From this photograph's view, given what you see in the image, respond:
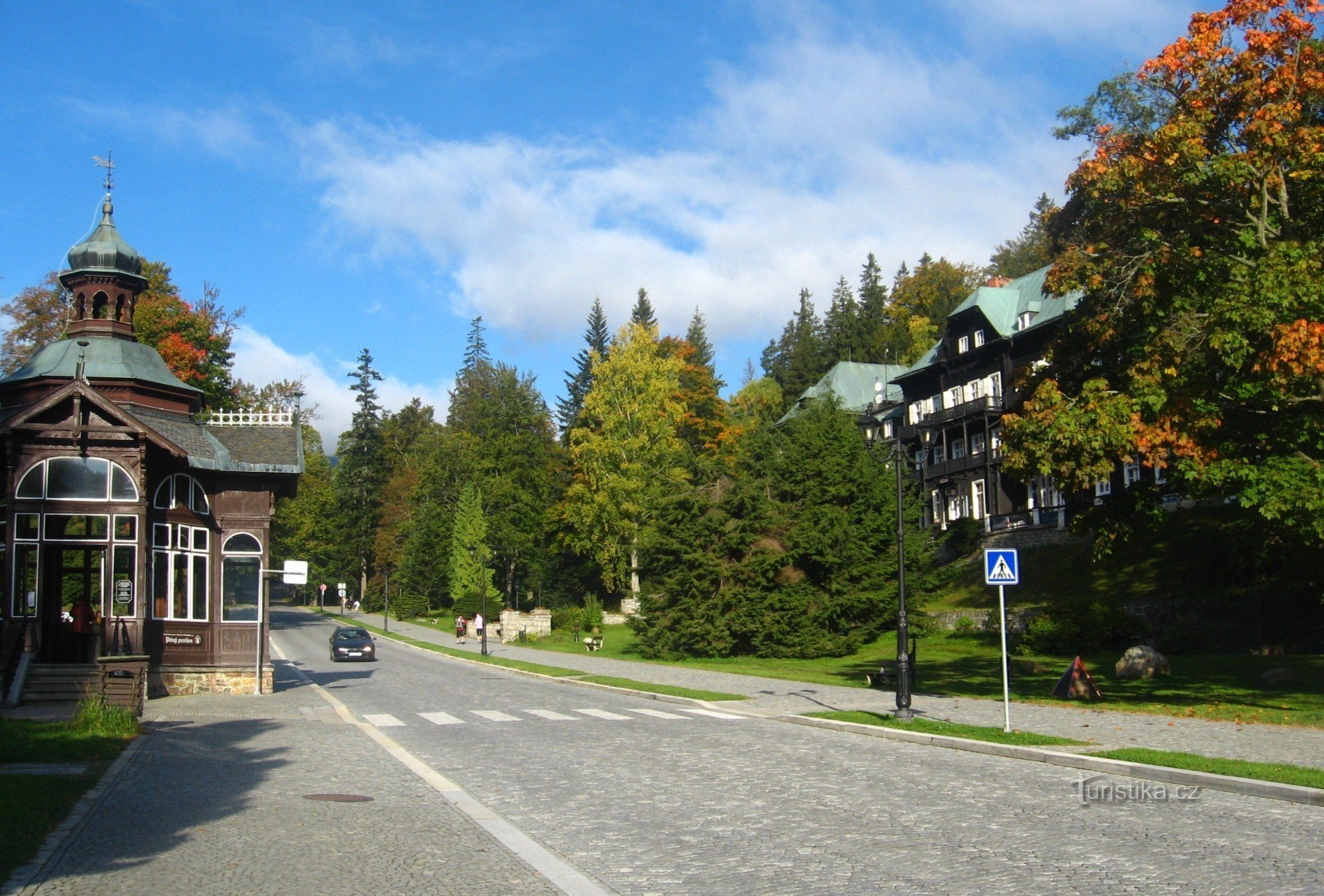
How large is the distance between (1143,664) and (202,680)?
74.3ft

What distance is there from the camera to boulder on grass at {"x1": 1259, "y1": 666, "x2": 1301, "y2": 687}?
23734 millimetres

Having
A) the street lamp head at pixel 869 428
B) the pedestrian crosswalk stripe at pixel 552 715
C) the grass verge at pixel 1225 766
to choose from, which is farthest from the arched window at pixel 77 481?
the street lamp head at pixel 869 428

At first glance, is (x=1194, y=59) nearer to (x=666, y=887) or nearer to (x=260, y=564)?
(x=666, y=887)

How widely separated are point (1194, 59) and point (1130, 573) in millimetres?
24447

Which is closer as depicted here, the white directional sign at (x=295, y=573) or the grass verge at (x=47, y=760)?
the grass verge at (x=47, y=760)

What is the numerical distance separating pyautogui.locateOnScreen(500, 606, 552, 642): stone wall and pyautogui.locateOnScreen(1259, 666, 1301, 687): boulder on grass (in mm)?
39636

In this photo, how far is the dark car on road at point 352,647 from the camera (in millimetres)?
43094

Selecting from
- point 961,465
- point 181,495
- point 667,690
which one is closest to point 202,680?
point 181,495

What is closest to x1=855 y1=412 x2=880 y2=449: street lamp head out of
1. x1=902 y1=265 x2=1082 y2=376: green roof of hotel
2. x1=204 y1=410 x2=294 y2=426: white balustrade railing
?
x1=902 y1=265 x2=1082 y2=376: green roof of hotel

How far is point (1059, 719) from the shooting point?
19.2m

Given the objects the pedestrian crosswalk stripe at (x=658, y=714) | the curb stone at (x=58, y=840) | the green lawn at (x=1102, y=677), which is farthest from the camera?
the pedestrian crosswalk stripe at (x=658, y=714)

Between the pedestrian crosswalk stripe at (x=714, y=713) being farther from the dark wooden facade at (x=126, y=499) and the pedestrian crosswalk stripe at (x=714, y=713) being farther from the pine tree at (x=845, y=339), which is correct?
the pine tree at (x=845, y=339)

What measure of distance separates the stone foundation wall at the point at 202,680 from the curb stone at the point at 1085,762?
474 inches

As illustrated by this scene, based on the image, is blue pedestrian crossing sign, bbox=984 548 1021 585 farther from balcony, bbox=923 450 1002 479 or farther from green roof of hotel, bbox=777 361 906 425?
green roof of hotel, bbox=777 361 906 425
